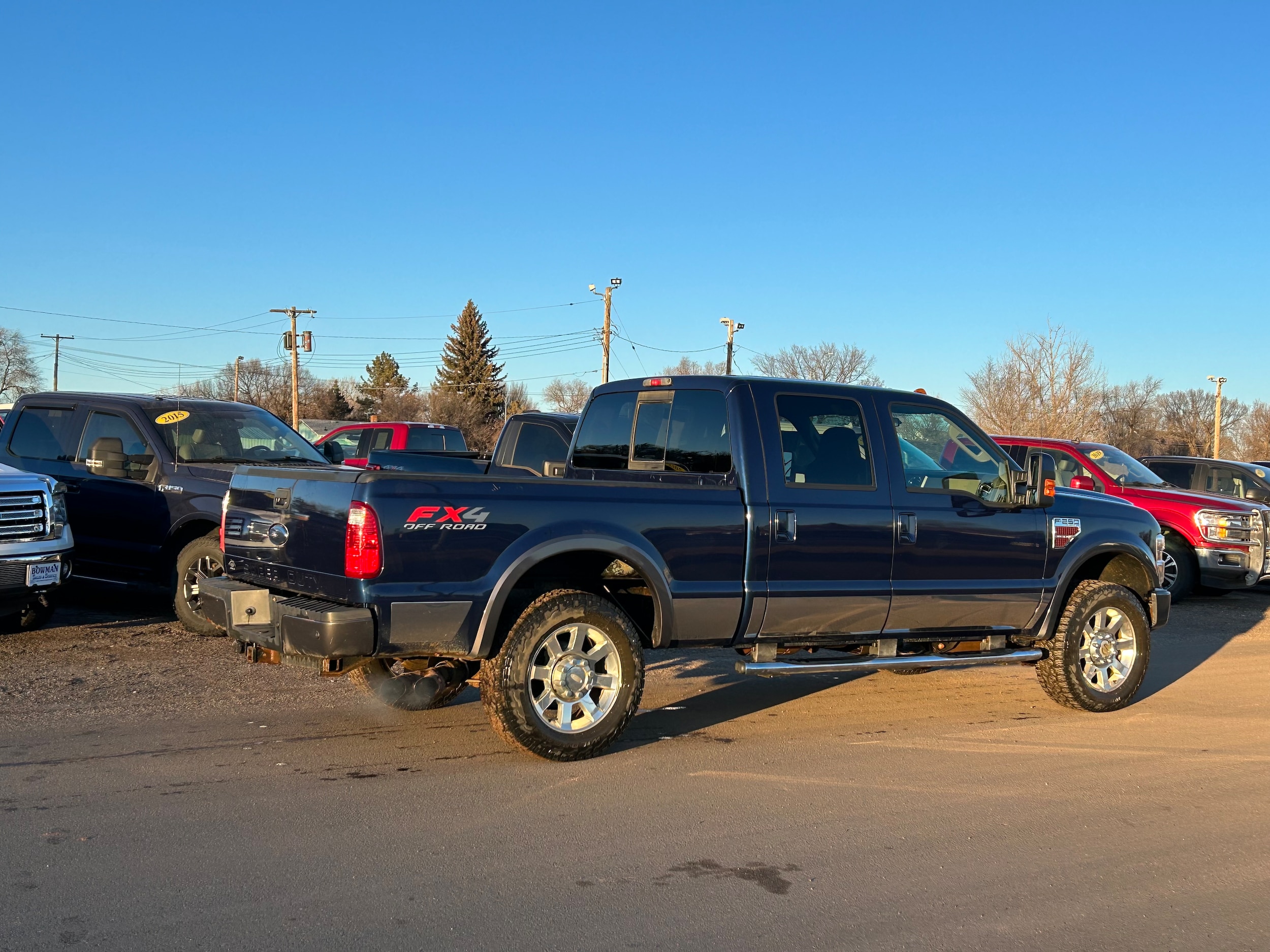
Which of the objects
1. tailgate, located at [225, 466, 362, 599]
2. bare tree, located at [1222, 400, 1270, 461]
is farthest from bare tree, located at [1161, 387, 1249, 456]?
tailgate, located at [225, 466, 362, 599]

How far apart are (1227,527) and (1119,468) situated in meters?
1.49

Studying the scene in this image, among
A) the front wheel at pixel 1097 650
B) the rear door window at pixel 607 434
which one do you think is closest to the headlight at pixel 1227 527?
the front wheel at pixel 1097 650

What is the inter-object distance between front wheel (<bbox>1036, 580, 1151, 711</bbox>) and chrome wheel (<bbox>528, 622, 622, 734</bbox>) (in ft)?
10.4

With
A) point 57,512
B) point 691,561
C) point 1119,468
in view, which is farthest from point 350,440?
point 691,561

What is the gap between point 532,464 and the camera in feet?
37.2

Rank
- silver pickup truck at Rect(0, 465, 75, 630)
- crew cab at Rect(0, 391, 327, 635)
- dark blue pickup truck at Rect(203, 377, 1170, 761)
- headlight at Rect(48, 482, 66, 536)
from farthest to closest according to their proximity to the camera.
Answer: crew cab at Rect(0, 391, 327, 635)
headlight at Rect(48, 482, 66, 536)
silver pickup truck at Rect(0, 465, 75, 630)
dark blue pickup truck at Rect(203, 377, 1170, 761)

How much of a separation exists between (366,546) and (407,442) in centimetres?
1191

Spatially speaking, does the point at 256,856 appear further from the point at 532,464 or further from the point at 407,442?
the point at 407,442

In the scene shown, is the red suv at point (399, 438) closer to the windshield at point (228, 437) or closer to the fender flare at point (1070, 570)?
the windshield at point (228, 437)

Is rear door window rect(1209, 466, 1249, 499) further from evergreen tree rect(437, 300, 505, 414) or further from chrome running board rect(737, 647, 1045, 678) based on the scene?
evergreen tree rect(437, 300, 505, 414)

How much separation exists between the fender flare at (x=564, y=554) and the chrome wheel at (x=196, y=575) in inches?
162

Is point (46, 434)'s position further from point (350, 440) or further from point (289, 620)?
point (350, 440)

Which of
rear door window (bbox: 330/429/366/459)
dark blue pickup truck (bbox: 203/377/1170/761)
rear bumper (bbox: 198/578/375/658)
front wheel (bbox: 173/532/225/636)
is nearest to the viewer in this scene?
rear bumper (bbox: 198/578/375/658)

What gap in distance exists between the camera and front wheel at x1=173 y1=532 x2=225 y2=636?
29.2ft
